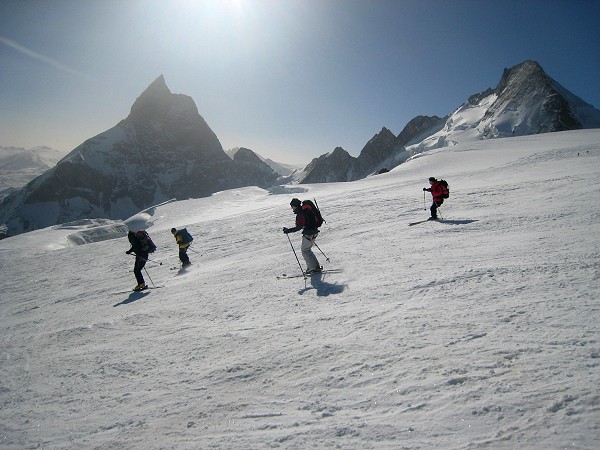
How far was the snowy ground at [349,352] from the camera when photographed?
10.5 ft

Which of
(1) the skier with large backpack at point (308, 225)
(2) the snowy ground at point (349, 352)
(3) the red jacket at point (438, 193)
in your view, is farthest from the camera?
(3) the red jacket at point (438, 193)

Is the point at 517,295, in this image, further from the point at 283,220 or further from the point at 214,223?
the point at 214,223

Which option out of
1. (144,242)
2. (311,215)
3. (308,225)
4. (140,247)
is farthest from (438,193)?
(140,247)

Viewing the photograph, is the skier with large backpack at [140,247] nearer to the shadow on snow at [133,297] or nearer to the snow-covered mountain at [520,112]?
the shadow on snow at [133,297]

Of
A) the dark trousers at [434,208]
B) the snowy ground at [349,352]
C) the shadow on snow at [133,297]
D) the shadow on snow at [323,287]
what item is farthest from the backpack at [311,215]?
the dark trousers at [434,208]

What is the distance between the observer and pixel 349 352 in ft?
14.6

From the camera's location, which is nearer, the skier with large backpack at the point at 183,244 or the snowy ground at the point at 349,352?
the snowy ground at the point at 349,352

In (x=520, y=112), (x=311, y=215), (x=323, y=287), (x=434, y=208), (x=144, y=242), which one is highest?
(x=520, y=112)

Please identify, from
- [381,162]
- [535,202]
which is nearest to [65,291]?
[535,202]

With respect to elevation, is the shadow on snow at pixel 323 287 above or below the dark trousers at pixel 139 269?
below

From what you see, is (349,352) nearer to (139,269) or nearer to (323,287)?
(323,287)

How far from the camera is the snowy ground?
321cm

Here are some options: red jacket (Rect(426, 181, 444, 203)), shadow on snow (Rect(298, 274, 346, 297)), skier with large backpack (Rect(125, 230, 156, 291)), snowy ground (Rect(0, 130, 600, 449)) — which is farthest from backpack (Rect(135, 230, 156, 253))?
red jacket (Rect(426, 181, 444, 203))

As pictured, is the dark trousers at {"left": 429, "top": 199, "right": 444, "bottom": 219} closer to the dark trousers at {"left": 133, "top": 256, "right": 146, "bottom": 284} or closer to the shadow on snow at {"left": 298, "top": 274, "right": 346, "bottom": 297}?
the shadow on snow at {"left": 298, "top": 274, "right": 346, "bottom": 297}
